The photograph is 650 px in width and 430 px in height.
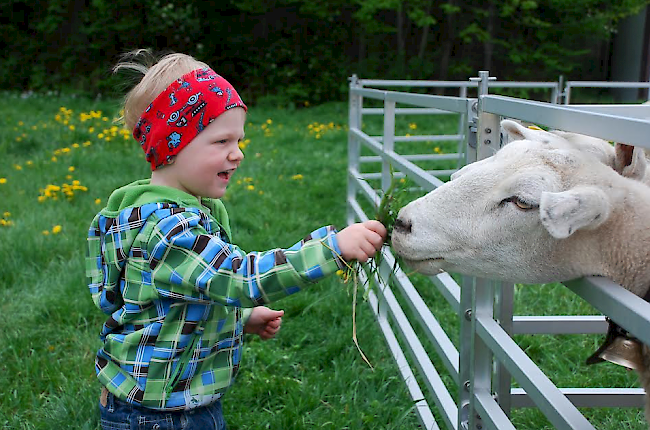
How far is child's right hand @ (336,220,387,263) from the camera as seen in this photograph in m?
1.68

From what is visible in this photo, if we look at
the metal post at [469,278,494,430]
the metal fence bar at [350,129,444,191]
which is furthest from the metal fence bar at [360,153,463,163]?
the metal post at [469,278,494,430]

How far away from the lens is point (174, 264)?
179 centimetres

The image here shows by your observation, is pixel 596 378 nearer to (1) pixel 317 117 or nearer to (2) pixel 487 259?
(2) pixel 487 259

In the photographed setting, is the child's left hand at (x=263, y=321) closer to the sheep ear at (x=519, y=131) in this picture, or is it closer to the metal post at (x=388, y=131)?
the sheep ear at (x=519, y=131)

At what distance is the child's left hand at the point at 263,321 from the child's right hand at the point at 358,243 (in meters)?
0.69

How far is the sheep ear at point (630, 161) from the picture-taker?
167 cm

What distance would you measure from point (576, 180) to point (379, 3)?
1404cm

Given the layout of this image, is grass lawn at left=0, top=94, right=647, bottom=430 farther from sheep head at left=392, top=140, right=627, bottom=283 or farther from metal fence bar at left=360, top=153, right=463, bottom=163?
sheep head at left=392, top=140, right=627, bottom=283

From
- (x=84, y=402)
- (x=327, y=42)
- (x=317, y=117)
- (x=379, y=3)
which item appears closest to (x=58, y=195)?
(x=84, y=402)

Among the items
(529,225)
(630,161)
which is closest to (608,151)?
(630,161)

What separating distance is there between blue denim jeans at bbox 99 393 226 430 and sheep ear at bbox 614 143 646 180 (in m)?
1.29

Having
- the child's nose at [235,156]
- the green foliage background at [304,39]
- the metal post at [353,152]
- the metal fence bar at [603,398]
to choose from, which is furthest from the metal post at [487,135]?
the green foliage background at [304,39]

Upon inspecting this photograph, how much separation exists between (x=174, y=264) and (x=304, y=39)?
1543 cm

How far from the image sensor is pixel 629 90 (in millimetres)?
15648
